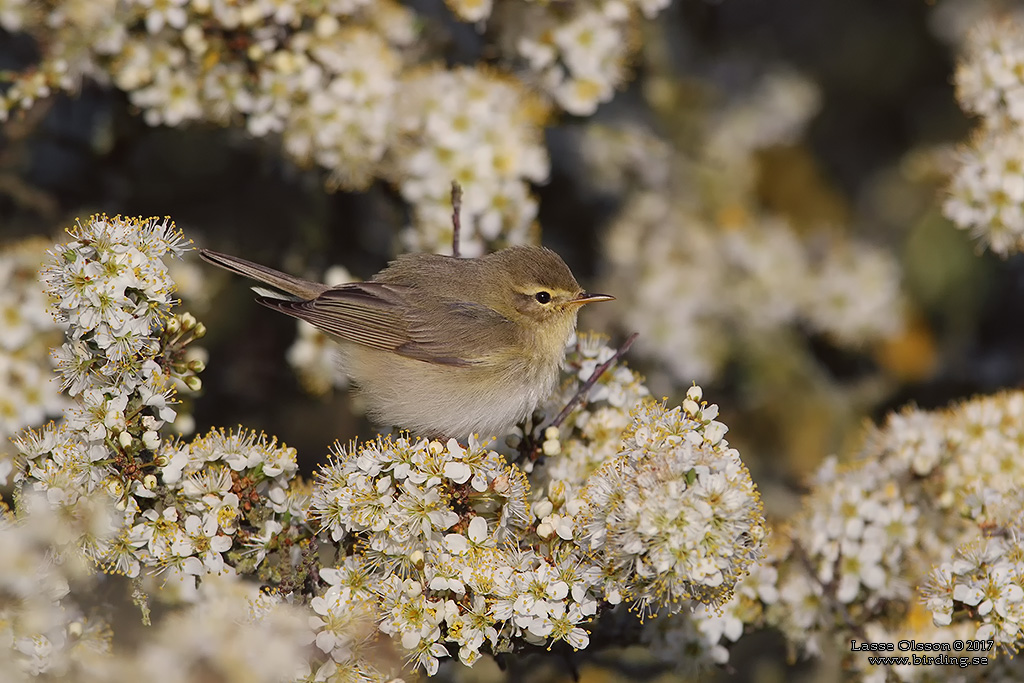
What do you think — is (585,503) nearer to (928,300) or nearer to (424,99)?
(424,99)

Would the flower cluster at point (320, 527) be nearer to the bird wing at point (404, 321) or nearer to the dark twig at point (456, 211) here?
the bird wing at point (404, 321)

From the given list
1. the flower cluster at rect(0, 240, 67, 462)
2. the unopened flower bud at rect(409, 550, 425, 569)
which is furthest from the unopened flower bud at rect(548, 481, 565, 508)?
the flower cluster at rect(0, 240, 67, 462)

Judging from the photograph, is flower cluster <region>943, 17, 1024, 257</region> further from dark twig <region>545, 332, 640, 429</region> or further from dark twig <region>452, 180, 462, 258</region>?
dark twig <region>452, 180, 462, 258</region>

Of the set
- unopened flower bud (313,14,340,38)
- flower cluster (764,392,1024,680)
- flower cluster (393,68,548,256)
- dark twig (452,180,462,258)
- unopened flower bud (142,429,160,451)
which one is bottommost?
unopened flower bud (142,429,160,451)

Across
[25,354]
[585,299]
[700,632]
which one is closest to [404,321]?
[585,299]

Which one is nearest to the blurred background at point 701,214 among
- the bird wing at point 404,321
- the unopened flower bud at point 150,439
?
the bird wing at point 404,321

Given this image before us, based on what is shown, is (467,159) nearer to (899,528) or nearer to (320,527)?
(320,527)

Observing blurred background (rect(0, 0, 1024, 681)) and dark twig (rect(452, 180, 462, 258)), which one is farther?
blurred background (rect(0, 0, 1024, 681))

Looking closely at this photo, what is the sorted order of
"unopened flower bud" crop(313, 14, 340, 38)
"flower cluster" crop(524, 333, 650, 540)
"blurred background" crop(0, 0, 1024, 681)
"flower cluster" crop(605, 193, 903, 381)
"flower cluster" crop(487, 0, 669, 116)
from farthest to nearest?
"flower cluster" crop(605, 193, 903, 381) → "blurred background" crop(0, 0, 1024, 681) → "flower cluster" crop(487, 0, 669, 116) → "unopened flower bud" crop(313, 14, 340, 38) → "flower cluster" crop(524, 333, 650, 540)
